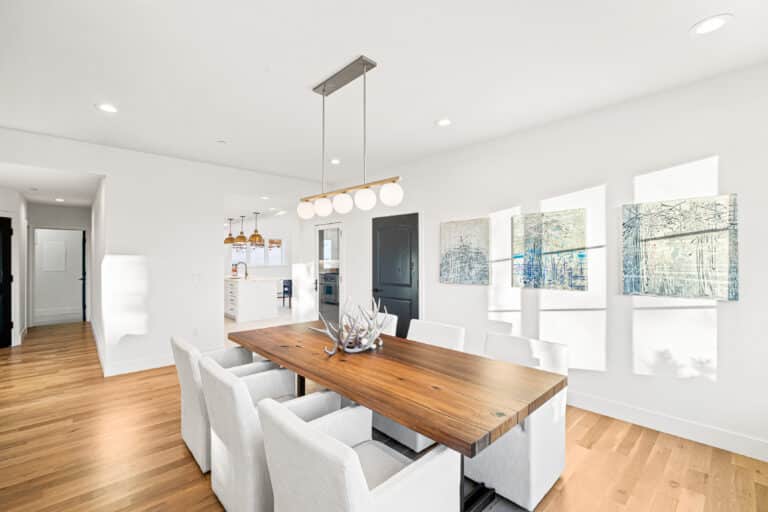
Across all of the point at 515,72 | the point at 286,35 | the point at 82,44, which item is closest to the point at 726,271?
the point at 515,72

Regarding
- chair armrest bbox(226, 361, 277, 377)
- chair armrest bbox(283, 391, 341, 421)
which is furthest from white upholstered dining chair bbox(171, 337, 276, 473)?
chair armrest bbox(283, 391, 341, 421)

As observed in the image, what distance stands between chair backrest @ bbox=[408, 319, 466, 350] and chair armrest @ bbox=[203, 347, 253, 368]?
4.61 feet

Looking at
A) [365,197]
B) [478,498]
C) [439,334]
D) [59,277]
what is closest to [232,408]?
[478,498]

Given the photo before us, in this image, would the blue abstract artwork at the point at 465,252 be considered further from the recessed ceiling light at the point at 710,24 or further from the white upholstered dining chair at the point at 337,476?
the white upholstered dining chair at the point at 337,476

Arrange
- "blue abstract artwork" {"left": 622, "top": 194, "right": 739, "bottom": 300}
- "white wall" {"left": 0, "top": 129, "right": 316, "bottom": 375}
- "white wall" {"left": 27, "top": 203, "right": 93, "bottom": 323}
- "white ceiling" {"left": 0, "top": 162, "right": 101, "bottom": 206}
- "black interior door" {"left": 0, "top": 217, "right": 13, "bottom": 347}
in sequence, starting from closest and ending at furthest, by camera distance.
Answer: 1. "blue abstract artwork" {"left": 622, "top": 194, "right": 739, "bottom": 300}
2. "white wall" {"left": 0, "top": 129, "right": 316, "bottom": 375}
3. "white ceiling" {"left": 0, "top": 162, "right": 101, "bottom": 206}
4. "black interior door" {"left": 0, "top": 217, "right": 13, "bottom": 347}
5. "white wall" {"left": 27, "top": 203, "right": 93, "bottom": 323}

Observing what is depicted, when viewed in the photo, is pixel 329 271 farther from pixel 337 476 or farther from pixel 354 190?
pixel 337 476

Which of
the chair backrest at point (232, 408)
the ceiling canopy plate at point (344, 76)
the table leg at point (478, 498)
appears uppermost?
the ceiling canopy plate at point (344, 76)

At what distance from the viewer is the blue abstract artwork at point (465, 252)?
3812mm

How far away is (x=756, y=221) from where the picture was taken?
2.30m

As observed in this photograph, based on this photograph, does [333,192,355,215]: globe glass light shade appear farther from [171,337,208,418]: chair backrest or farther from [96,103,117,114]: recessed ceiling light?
[96,103,117,114]: recessed ceiling light

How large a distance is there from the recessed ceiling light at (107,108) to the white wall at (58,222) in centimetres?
557

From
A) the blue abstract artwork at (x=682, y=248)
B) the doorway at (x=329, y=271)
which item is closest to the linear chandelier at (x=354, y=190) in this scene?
the blue abstract artwork at (x=682, y=248)

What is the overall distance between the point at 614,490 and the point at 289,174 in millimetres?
5215

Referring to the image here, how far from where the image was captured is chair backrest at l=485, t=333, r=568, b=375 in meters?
2.16
